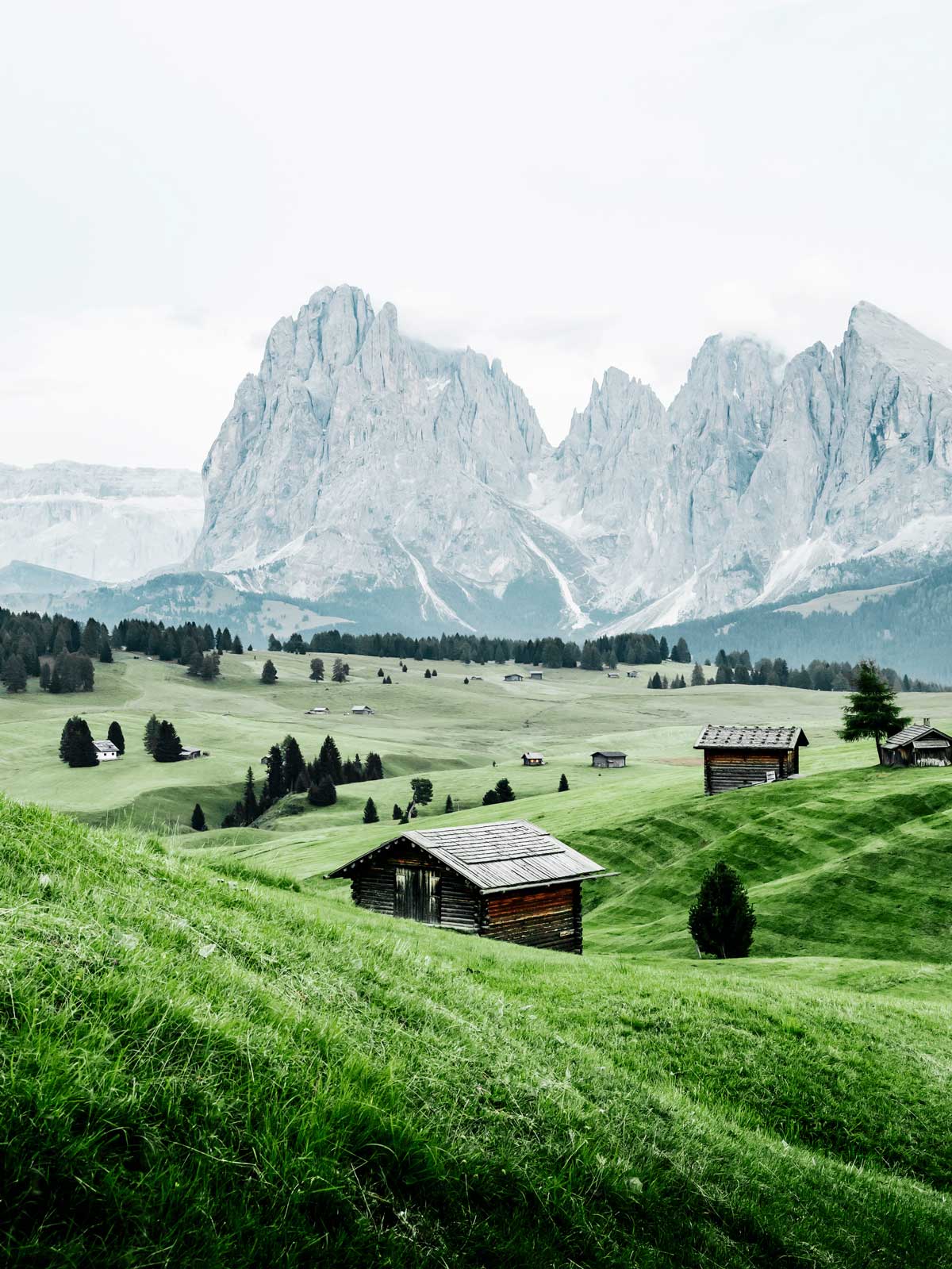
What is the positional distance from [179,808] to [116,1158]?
429 ft

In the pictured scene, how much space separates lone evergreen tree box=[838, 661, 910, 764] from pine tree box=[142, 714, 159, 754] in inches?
4438

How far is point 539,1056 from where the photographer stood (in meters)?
9.98

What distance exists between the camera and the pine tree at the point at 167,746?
15262 cm

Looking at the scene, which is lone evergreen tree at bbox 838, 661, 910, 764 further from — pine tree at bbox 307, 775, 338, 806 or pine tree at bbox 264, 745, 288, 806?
pine tree at bbox 264, 745, 288, 806

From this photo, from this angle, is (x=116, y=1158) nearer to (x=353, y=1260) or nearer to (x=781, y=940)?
(x=353, y=1260)

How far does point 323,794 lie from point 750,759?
67.7 meters

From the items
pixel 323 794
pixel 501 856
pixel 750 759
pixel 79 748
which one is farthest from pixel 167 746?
pixel 501 856

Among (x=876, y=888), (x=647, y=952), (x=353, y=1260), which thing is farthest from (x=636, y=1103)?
(x=876, y=888)

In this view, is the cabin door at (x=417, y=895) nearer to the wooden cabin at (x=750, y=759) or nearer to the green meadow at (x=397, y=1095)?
the green meadow at (x=397, y=1095)

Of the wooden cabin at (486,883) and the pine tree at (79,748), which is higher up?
the wooden cabin at (486,883)

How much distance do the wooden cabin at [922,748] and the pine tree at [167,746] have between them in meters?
113

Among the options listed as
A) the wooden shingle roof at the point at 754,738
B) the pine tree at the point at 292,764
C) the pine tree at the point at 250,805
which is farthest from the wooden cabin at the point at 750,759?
the pine tree at the point at 292,764

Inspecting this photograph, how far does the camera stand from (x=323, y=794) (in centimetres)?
12862

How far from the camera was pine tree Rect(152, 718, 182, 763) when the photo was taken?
153 m
